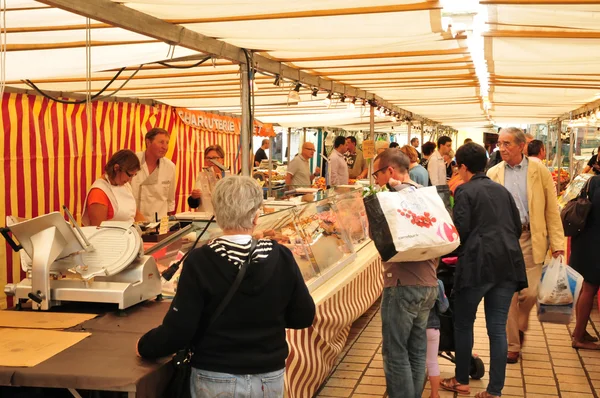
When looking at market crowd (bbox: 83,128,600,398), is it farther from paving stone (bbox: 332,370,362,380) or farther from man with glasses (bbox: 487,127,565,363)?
paving stone (bbox: 332,370,362,380)

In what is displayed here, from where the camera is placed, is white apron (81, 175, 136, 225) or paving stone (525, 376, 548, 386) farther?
white apron (81, 175, 136, 225)

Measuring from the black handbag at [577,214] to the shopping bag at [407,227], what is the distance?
8.16 ft

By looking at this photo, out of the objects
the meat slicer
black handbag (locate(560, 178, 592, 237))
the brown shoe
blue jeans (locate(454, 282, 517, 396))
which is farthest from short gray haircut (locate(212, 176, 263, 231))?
black handbag (locate(560, 178, 592, 237))

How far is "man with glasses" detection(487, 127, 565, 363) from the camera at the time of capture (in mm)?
5434

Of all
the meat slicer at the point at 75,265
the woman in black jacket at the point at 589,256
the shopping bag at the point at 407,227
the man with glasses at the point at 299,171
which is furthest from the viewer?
the man with glasses at the point at 299,171

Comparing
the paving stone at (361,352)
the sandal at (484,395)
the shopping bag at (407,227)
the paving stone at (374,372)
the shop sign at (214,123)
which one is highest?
the shop sign at (214,123)

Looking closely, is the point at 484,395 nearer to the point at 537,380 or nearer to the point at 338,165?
the point at 537,380

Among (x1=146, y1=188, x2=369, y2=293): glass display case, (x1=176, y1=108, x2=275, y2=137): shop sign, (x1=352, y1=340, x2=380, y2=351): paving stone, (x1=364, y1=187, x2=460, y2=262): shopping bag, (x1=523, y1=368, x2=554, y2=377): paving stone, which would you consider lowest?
(x1=352, y1=340, x2=380, y2=351): paving stone

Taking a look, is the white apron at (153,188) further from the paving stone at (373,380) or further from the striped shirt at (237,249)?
the striped shirt at (237,249)

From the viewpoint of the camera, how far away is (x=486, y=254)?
4.61 meters

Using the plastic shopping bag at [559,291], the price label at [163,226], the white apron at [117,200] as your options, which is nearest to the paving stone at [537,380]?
the plastic shopping bag at [559,291]

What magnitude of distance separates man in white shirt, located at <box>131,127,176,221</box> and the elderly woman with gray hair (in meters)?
4.40

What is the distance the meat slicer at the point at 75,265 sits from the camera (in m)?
3.28

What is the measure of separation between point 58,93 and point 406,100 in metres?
5.98
